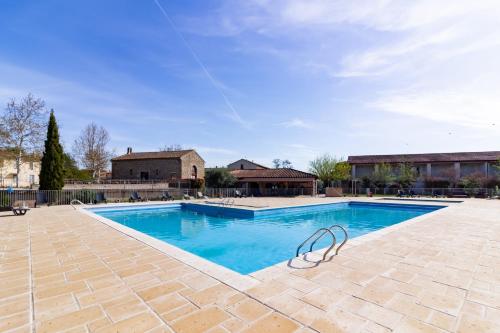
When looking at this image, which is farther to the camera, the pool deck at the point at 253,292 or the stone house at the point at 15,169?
the stone house at the point at 15,169

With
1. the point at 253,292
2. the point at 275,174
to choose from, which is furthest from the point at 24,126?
the point at 253,292

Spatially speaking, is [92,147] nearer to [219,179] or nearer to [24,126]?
[24,126]

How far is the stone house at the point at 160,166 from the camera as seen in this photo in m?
33.8

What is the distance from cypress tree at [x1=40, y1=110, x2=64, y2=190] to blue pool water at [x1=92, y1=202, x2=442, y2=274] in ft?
14.8

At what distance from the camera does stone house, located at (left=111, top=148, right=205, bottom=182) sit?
33844mm

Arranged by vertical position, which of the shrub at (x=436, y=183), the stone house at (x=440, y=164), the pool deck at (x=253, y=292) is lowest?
the pool deck at (x=253, y=292)

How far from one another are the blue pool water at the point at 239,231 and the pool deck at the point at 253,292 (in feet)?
7.17

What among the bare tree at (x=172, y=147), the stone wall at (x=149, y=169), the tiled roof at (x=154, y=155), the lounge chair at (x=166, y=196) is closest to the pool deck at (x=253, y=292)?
the lounge chair at (x=166, y=196)

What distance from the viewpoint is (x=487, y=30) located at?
7.38 meters

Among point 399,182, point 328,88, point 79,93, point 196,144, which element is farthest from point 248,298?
point 196,144

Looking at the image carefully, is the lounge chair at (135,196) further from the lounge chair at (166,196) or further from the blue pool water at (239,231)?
the blue pool water at (239,231)

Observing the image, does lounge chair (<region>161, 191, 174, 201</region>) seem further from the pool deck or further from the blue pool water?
the pool deck

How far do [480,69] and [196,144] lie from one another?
112ft

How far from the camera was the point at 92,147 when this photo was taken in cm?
3403
